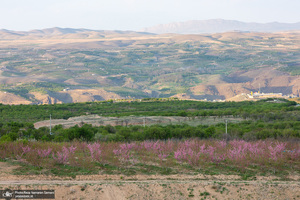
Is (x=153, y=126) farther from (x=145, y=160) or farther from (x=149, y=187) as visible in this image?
(x=149, y=187)

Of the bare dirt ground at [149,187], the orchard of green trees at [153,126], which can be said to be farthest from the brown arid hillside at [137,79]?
the bare dirt ground at [149,187]

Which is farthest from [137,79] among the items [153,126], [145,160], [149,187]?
[149,187]

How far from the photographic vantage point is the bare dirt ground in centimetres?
1575

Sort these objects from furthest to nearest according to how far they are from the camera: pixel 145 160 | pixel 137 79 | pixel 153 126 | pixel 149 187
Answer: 1. pixel 137 79
2. pixel 153 126
3. pixel 145 160
4. pixel 149 187

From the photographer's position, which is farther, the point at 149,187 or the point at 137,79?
the point at 137,79

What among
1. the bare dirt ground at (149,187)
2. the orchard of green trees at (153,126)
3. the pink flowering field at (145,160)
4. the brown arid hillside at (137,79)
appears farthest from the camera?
the brown arid hillside at (137,79)

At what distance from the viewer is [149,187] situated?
1641 cm

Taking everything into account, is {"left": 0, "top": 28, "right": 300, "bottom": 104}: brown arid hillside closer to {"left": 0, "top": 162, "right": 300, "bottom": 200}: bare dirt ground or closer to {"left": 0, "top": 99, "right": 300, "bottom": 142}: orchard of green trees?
{"left": 0, "top": 99, "right": 300, "bottom": 142}: orchard of green trees

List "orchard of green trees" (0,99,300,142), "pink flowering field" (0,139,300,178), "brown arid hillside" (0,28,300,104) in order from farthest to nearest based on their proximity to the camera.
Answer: "brown arid hillside" (0,28,300,104), "orchard of green trees" (0,99,300,142), "pink flowering field" (0,139,300,178)

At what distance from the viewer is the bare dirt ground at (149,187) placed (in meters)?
15.8

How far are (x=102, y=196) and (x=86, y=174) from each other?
275 centimetres

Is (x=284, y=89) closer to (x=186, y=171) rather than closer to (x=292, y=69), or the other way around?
(x=292, y=69)

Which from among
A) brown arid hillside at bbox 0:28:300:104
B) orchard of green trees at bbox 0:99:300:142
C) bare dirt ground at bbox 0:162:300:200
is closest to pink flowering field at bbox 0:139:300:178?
bare dirt ground at bbox 0:162:300:200

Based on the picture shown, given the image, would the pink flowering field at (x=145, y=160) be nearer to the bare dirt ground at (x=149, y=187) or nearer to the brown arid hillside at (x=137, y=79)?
the bare dirt ground at (x=149, y=187)
